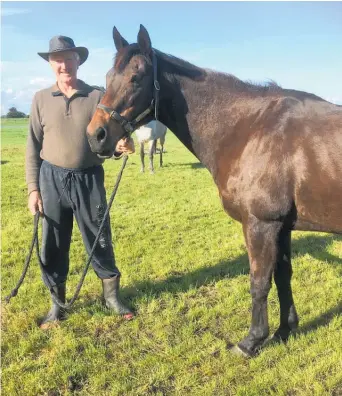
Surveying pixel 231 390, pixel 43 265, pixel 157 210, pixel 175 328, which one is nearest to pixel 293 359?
pixel 231 390

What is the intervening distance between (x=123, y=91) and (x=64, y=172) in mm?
1125

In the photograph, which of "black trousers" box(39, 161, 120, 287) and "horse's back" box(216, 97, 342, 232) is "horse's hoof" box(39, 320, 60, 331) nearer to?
"black trousers" box(39, 161, 120, 287)

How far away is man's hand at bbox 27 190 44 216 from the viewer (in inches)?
146

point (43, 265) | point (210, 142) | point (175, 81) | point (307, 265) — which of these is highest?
point (175, 81)

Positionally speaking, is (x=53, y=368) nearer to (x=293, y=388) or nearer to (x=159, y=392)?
(x=159, y=392)

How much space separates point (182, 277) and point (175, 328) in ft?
3.92

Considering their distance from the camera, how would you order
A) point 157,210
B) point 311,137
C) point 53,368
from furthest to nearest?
point 157,210 → point 53,368 → point 311,137

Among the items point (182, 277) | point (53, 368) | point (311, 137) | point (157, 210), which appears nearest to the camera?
point (311, 137)

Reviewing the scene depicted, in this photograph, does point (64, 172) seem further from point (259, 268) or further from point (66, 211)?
point (259, 268)

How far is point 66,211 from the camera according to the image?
12.5 feet

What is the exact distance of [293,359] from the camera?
123 inches

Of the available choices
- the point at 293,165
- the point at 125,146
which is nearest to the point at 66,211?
the point at 125,146

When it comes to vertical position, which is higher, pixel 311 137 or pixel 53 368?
pixel 311 137

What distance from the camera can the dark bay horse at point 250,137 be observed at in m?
2.83
